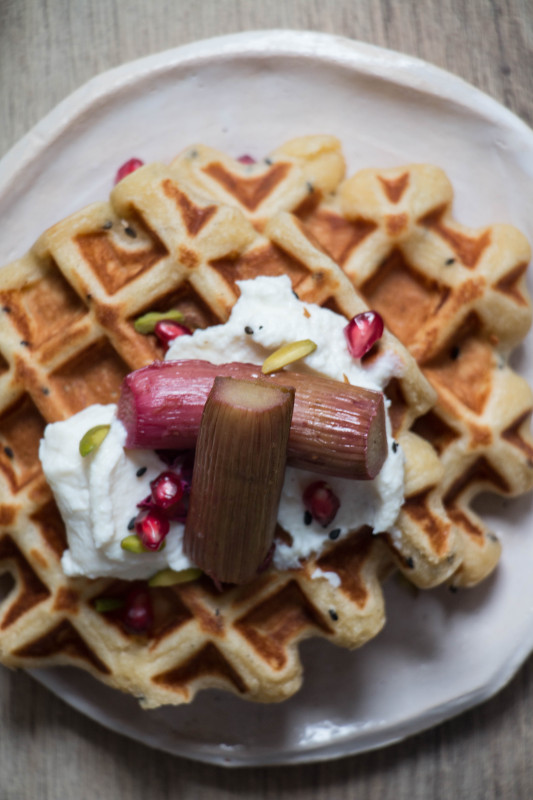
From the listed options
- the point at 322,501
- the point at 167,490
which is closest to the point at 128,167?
the point at 167,490

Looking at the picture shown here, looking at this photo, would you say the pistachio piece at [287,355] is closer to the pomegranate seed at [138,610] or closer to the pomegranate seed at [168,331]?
A: the pomegranate seed at [168,331]

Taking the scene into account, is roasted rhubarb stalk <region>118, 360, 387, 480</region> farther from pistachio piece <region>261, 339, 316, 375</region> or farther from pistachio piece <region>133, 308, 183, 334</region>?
pistachio piece <region>133, 308, 183, 334</region>

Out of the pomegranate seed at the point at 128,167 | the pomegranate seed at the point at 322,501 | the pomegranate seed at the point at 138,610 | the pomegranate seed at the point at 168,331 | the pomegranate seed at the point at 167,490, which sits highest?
the pomegranate seed at the point at 128,167

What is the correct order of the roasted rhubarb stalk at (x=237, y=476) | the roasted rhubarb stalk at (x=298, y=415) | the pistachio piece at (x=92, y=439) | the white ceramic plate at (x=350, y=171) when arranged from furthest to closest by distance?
1. the white ceramic plate at (x=350, y=171)
2. the pistachio piece at (x=92, y=439)
3. the roasted rhubarb stalk at (x=298, y=415)
4. the roasted rhubarb stalk at (x=237, y=476)

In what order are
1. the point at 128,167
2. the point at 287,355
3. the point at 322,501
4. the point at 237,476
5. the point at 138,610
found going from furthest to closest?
the point at 128,167
the point at 138,610
the point at 322,501
the point at 287,355
the point at 237,476

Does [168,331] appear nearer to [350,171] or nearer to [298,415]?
[298,415]

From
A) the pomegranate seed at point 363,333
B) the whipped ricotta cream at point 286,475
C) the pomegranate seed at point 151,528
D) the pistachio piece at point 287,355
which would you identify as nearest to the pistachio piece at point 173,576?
the whipped ricotta cream at point 286,475
